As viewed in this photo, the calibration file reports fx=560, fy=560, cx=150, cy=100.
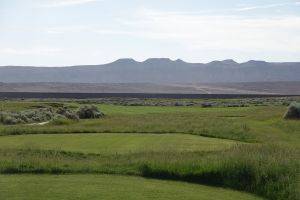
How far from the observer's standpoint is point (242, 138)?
3344 centimetres

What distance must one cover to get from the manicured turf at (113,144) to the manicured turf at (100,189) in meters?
6.97

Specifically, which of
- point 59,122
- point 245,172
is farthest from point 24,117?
point 245,172

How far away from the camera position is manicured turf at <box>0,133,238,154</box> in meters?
25.8

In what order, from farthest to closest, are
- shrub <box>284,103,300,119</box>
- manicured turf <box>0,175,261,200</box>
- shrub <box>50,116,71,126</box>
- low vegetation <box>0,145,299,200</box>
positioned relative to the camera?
shrub <box>50,116,71,126</box> → shrub <box>284,103,300,119</box> → low vegetation <box>0,145,299,200</box> → manicured turf <box>0,175,261,200</box>

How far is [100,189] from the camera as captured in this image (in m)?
15.9

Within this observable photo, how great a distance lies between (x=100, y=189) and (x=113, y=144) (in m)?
11.9

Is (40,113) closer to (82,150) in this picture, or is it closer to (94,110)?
(94,110)

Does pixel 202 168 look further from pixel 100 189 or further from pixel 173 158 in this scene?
pixel 100 189

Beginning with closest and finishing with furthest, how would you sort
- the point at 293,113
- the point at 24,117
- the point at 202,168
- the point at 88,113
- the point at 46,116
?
the point at 202,168 → the point at 293,113 → the point at 24,117 → the point at 46,116 → the point at 88,113

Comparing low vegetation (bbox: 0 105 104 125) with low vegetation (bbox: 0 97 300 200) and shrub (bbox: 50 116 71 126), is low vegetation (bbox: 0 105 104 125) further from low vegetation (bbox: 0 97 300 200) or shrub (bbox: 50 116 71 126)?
low vegetation (bbox: 0 97 300 200)

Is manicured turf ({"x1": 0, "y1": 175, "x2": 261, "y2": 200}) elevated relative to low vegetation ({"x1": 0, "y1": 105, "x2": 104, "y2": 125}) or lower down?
elevated

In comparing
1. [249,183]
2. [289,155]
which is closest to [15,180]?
[249,183]

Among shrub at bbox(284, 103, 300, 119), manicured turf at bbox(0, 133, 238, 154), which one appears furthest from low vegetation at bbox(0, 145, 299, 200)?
shrub at bbox(284, 103, 300, 119)

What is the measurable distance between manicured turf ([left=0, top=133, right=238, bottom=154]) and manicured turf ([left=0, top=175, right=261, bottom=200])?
697 cm
